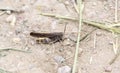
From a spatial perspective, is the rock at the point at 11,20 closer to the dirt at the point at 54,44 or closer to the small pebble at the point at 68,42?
the dirt at the point at 54,44

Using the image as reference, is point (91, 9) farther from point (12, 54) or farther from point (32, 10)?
point (12, 54)

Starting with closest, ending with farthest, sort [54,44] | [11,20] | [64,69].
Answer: [64,69] → [54,44] → [11,20]

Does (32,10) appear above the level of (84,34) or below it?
above

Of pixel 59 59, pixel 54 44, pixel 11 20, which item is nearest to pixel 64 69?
pixel 59 59

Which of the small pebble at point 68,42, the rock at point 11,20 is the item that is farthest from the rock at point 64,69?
the rock at point 11,20

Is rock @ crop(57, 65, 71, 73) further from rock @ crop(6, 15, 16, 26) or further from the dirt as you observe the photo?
rock @ crop(6, 15, 16, 26)

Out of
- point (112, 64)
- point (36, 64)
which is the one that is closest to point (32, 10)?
point (36, 64)

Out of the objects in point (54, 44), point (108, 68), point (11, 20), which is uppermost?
point (11, 20)

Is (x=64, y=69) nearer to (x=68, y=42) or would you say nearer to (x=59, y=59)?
(x=59, y=59)
